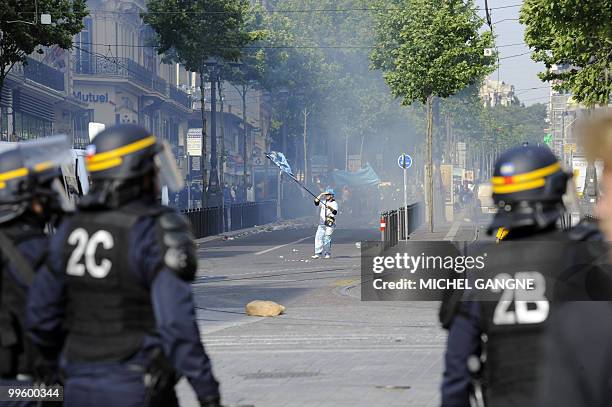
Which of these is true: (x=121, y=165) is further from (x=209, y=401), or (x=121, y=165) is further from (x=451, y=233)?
(x=451, y=233)

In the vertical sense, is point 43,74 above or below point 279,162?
above

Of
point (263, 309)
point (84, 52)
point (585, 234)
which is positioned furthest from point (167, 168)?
point (84, 52)

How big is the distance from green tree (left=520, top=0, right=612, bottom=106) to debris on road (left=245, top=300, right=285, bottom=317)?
8257 millimetres

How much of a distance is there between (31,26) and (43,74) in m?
24.7

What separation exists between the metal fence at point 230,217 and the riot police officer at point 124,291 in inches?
1482

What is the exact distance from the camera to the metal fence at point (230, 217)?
46562 mm

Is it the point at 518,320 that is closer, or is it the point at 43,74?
the point at 518,320

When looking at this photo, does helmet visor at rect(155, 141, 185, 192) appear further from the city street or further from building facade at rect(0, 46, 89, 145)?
building facade at rect(0, 46, 89, 145)

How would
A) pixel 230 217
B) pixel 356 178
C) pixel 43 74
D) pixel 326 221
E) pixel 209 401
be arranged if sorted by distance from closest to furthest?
pixel 209 401
pixel 326 221
pixel 230 217
pixel 43 74
pixel 356 178

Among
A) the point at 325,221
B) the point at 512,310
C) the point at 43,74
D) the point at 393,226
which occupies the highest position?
the point at 43,74

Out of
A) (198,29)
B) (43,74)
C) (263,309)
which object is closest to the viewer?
(263,309)

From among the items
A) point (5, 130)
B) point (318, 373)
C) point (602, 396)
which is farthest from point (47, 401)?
point (5, 130)

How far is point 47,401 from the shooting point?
6137mm

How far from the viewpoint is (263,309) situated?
19.9 m
